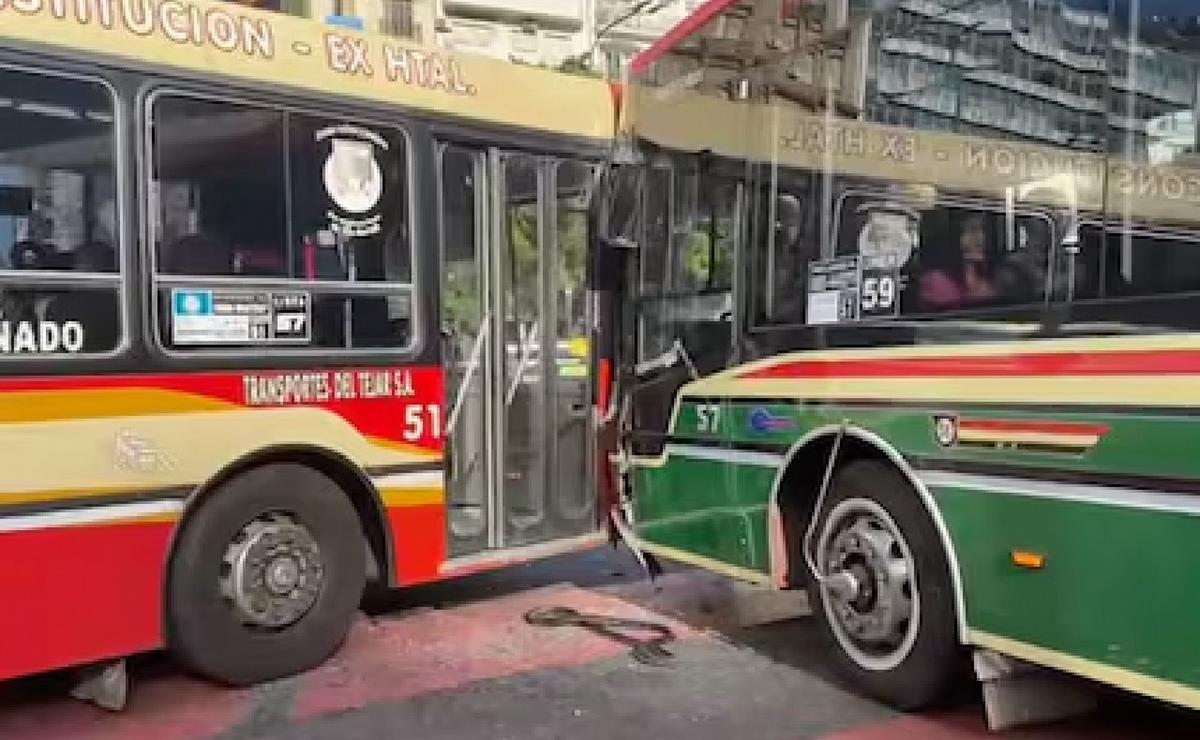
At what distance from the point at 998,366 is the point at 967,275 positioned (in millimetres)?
387

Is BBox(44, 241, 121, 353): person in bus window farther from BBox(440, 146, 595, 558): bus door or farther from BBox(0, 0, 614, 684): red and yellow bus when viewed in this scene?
BBox(440, 146, 595, 558): bus door

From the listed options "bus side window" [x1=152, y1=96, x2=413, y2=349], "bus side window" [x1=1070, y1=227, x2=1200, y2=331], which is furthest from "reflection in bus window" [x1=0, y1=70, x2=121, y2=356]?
"bus side window" [x1=1070, y1=227, x2=1200, y2=331]

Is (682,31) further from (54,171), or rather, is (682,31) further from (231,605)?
(231,605)

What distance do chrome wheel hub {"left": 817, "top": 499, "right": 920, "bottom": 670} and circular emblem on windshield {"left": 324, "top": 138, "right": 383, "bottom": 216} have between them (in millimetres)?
2530

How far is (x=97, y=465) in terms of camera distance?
4.53 m

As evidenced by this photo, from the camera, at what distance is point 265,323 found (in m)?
5.09

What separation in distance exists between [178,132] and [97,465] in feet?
4.54

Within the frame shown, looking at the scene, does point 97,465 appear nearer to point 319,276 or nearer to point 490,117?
point 319,276

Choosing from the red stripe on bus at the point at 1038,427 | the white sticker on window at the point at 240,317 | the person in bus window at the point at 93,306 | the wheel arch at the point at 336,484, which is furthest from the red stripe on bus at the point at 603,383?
the person in bus window at the point at 93,306

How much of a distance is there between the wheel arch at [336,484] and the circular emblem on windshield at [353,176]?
44.2 inches

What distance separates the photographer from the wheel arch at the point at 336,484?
4898 millimetres

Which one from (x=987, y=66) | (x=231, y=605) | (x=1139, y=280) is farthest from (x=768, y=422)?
(x=231, y=605)

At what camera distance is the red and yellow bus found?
4.45m

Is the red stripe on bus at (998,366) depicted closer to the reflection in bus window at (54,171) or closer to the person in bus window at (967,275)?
the person in bus window at (967,275)
